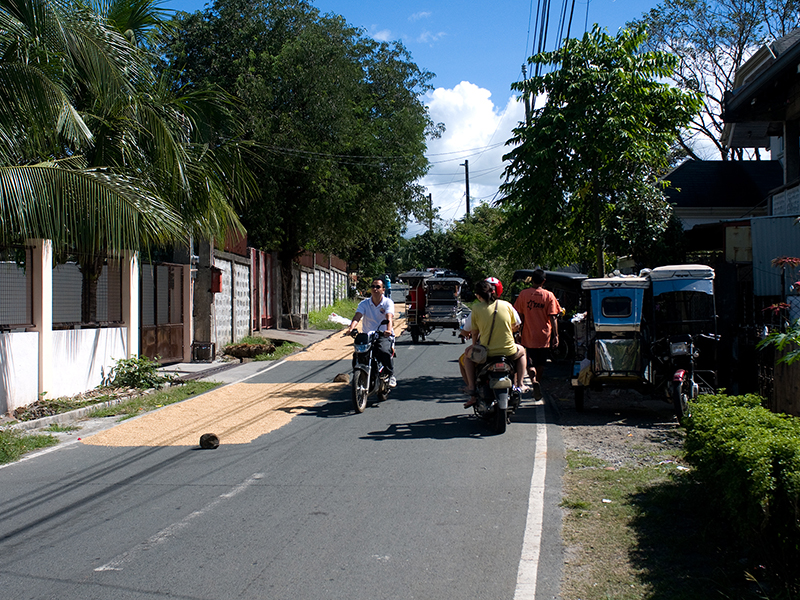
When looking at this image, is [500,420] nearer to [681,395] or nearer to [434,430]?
[434,430]

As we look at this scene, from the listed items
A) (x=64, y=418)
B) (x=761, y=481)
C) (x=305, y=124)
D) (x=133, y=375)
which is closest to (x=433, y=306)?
(x=305, y=124)

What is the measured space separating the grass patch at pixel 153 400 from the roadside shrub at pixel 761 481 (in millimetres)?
8342

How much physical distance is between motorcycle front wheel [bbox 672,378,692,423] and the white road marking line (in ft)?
17.1

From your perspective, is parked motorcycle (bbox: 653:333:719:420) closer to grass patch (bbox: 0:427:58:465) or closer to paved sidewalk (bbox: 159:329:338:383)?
grass patch (bbox: 0:427:58:465)

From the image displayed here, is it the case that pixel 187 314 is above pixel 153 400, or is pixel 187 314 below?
above

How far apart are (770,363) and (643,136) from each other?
4.93m

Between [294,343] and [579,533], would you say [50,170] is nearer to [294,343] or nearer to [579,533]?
[579,533]

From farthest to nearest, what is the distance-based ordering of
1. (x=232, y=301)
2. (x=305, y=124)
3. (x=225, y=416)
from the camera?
(x=305, y=124) < (x=232, y=301) < (x=225, y=416)

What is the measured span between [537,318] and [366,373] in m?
2.61

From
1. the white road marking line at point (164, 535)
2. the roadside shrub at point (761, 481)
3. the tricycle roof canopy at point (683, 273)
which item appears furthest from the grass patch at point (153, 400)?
the roadside shrub at point (761, 481)

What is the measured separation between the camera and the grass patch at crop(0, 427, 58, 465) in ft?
25.4

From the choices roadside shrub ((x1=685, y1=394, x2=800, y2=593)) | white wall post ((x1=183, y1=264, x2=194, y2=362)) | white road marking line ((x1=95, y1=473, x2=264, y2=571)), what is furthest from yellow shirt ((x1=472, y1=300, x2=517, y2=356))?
white wall post ((x1=183, y1=264, x2=194, y2=362))

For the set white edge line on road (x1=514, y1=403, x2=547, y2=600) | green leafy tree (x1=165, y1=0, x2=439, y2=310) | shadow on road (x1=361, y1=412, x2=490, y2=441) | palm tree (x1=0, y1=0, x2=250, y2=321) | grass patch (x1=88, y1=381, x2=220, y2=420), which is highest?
green leafy tree (x1=165, y1=0, x2=439, y2=310)

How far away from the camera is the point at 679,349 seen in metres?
8.98
